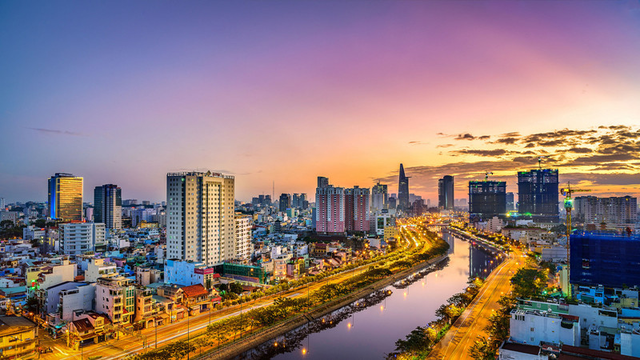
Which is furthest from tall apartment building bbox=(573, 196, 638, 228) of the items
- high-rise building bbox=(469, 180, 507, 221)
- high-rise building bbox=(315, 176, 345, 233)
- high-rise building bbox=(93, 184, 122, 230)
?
high-rise building bbox=(93, 184, 122, 230)

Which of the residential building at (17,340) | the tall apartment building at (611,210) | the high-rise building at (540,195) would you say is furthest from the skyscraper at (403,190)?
the residential building at (17,340)

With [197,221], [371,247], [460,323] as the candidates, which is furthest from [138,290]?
[371,247]

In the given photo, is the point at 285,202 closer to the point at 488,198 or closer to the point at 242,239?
the point at 488,198

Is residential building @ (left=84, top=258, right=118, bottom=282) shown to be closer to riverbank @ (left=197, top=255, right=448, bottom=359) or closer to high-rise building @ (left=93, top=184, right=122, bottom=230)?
riverbank @ (left=197, top=255, right=448, bottom=359)

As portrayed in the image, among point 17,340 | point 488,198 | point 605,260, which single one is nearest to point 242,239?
point 17,340

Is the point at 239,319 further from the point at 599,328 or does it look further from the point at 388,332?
the point at 599,328

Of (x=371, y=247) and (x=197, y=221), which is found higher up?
(x=197, y=221)

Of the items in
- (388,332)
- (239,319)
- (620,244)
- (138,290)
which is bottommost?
(388,332)
